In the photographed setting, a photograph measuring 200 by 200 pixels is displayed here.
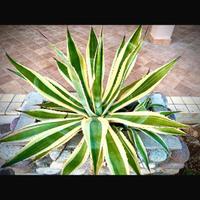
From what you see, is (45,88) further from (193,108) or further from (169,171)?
(193,108)

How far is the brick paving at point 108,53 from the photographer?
254cm

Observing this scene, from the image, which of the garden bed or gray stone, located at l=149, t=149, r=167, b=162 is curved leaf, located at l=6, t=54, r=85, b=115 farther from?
gray stone, located at l=149, t=149, r=167, b=162

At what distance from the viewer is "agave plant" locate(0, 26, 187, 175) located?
96cm

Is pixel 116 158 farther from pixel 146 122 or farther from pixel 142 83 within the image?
pixel 142 83

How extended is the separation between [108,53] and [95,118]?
2.26 meters

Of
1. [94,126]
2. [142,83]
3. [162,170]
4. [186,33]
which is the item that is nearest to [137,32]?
[142,83]

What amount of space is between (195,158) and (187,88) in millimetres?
989

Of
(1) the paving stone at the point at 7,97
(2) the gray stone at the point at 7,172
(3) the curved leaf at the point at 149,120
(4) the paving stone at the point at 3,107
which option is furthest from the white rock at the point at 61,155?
(1) the paving stone at the point at 7,97

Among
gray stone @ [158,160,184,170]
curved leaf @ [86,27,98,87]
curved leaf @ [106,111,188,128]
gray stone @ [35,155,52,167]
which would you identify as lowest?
gray stone @ [158,160,184,170]

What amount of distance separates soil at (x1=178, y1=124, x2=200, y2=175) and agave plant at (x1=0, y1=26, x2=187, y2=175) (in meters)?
0.75

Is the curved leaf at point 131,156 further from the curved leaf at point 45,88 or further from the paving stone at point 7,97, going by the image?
the paving stone at point 7,97

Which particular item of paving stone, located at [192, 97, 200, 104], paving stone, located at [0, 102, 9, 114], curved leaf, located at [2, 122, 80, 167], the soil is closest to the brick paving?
paving stone, located at [192, 97, 200, 104]

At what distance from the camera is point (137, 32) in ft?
3.80

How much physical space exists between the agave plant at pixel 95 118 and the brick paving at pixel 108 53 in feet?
4.26
